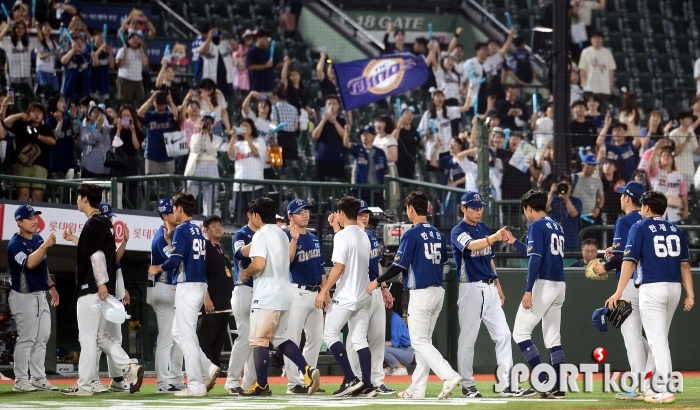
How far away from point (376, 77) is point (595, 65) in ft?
18.6

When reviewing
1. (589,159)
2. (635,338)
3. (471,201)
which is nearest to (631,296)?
(635,338)

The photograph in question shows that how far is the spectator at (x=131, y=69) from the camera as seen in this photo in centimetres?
1948

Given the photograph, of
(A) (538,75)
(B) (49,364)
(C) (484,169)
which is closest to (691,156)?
(C) (484,169)

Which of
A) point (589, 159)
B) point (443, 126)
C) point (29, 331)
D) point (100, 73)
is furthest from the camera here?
point (443, 126)

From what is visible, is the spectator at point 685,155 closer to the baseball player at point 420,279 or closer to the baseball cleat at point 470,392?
the baseball player at point 420,279

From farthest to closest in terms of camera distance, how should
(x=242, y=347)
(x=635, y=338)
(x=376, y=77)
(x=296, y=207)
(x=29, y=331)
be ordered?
(x=376, y=77)
(x=29, y=331)
(x=242, y=347)
(x=296, y=207)
(x=635, y=338)

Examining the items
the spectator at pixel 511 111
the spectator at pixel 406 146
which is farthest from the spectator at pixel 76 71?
the spectator at pixel 511 111

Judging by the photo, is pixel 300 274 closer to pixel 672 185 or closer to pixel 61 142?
pixel 61 142

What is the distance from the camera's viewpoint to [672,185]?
674 inches

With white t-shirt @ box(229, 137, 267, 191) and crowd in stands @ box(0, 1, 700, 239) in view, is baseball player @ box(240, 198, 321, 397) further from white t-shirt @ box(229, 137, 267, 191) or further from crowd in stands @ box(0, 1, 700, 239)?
white t-shirt @ box(229, 137, 267, 191)

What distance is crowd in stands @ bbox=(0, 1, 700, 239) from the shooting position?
1642 centimetres

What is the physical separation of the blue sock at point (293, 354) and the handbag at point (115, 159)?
6644 mm

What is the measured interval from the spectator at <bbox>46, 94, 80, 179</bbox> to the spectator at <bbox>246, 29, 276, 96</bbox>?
15.2 feet

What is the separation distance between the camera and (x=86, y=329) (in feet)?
36.2
